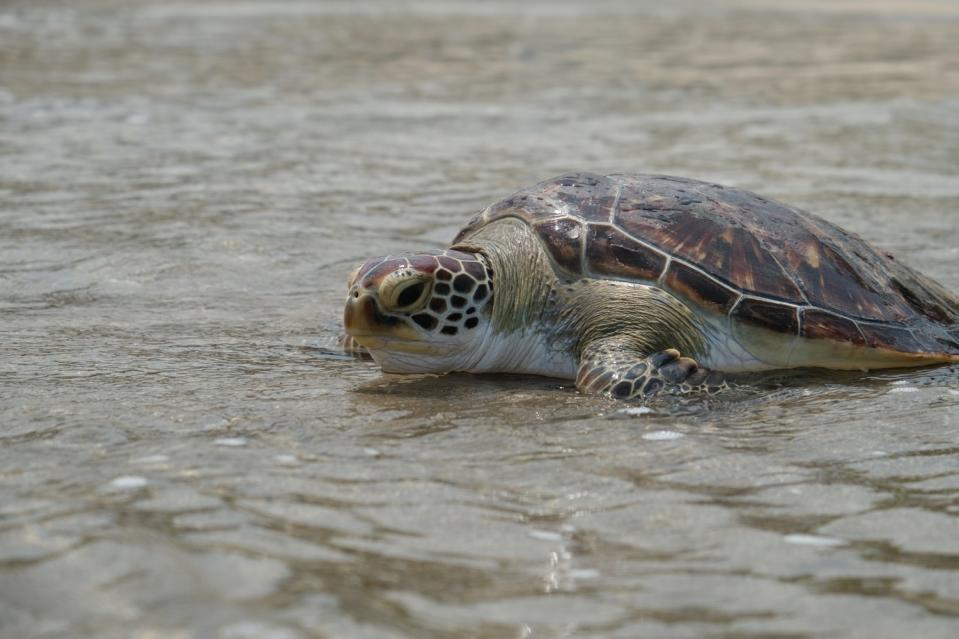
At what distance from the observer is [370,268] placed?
4.84 metres

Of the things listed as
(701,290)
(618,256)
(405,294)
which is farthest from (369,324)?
(701,290)

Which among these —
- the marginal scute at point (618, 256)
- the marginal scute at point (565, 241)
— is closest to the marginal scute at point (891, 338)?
the marginal scute at point (618, 256)

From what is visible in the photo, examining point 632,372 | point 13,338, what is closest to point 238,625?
point 632,372

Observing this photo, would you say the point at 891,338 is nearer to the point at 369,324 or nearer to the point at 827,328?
the point at 827,328

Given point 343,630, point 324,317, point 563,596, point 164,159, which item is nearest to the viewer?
point 343,630

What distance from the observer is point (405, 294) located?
4.84 metres

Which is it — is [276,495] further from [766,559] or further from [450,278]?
[450,278]

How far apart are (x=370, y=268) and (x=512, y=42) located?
52.7 feet

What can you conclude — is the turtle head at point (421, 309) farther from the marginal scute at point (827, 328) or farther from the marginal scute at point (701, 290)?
the marginal scute at point (827, 328)

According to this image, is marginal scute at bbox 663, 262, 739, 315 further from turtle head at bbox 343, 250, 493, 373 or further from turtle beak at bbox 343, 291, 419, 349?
turtle beak at bbox 343, 291, 419, 349

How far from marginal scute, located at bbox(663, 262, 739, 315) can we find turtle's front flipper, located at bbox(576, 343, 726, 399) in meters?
0.28

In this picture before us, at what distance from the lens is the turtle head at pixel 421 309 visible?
478 centimetres

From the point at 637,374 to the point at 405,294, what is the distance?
0.95 meters

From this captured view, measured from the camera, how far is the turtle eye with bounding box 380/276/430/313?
15.7 feet
